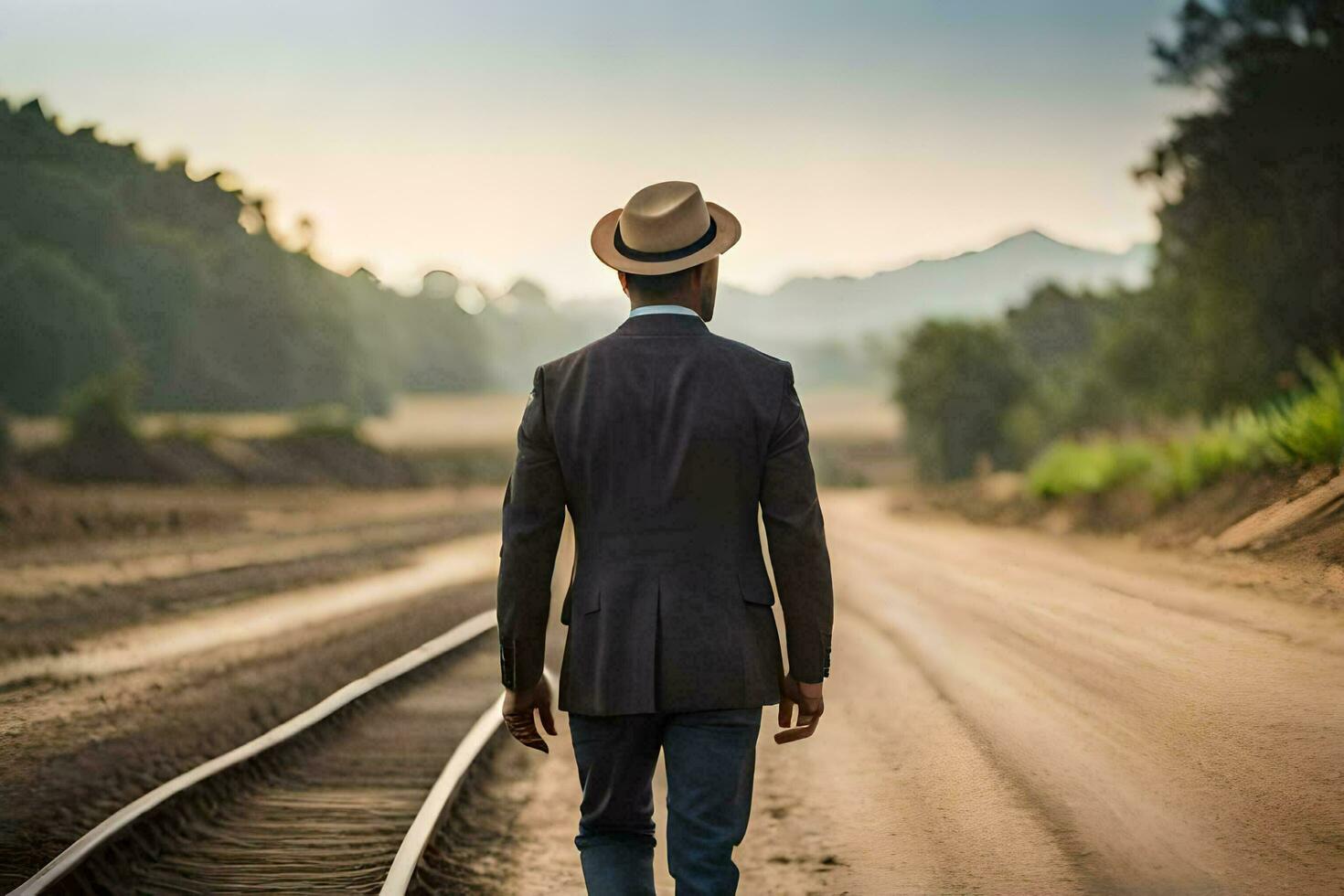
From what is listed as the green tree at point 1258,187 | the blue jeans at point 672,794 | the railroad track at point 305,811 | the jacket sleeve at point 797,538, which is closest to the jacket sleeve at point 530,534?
the blue jeans at point 672,794

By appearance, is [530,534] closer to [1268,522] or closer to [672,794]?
[672,794]

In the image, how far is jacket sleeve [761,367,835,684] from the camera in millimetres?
3178

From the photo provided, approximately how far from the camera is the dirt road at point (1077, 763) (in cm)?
360

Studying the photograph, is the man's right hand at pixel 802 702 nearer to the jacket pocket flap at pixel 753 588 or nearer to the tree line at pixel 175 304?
the jacket pocket flap at pixel 753 588

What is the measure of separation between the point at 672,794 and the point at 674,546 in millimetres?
652

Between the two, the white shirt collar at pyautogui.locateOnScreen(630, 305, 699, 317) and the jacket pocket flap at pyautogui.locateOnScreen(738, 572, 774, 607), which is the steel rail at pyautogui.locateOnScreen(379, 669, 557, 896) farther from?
the white shirt collar at pyautogui.locateOnScreen(630, 305, 699, 317)

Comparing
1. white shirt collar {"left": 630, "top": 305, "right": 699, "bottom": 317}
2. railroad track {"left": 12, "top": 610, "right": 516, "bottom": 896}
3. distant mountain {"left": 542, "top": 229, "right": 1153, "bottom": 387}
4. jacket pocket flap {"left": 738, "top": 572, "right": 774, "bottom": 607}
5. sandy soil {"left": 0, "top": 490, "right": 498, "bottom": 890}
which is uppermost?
distant mountain {"left": 542, "top": 229, "right": 1153, "bottom": 387}

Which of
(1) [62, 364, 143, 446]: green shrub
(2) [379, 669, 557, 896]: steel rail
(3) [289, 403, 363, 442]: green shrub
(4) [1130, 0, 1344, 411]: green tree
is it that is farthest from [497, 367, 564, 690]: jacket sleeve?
(3) [289, 403, 363, 442]: green shrub

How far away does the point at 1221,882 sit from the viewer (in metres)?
3.56

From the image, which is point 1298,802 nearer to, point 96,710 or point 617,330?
point 617,330

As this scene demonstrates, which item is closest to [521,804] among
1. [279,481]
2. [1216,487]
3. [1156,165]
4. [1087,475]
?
[1216,487]

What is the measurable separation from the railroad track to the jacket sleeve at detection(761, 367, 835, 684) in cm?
227

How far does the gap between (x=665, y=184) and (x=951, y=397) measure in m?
57.9

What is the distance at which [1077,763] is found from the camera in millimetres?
4406
